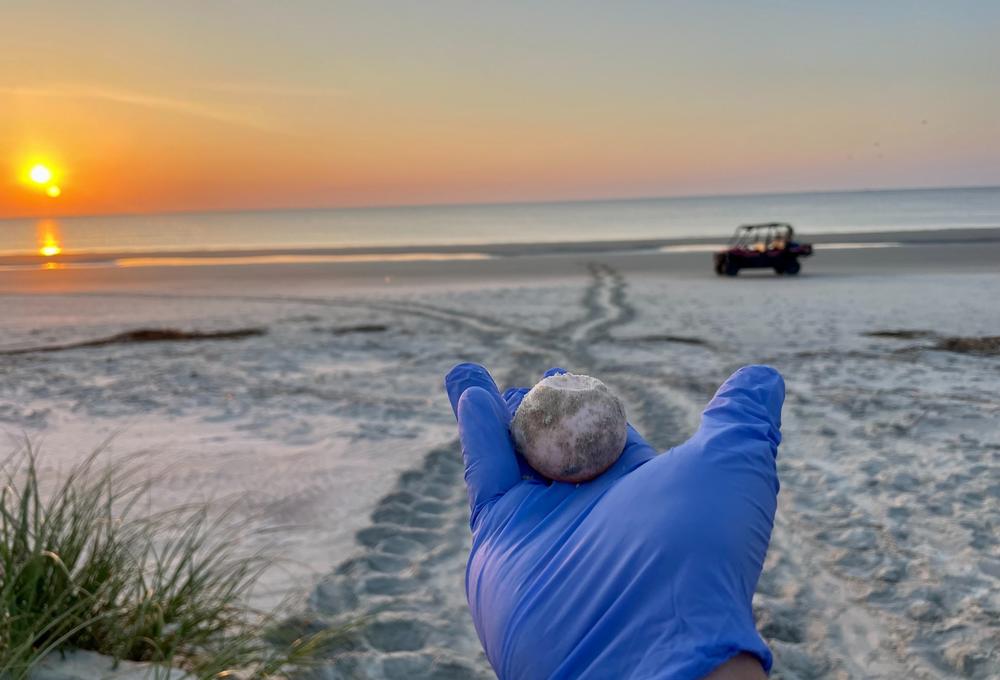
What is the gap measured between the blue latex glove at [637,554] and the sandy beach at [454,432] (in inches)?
35.3

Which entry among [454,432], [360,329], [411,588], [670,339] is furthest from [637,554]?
[360,329]

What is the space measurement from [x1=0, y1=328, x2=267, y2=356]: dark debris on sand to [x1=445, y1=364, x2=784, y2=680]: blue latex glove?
927 centimetres

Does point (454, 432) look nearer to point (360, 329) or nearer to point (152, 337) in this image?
point (360, 329)

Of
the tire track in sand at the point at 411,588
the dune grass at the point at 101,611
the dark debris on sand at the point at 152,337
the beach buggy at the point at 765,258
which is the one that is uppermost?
the beach buggy at the point at 765,258

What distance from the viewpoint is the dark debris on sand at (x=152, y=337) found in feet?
34.3

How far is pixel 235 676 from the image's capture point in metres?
2.68

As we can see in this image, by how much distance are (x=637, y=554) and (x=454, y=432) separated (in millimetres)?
4288

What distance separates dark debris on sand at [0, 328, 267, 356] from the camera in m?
10.5

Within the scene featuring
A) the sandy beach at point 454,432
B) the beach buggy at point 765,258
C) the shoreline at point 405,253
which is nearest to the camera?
the sandy beach at point 454,432

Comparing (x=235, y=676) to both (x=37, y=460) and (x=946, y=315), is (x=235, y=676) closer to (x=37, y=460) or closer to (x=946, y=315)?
(x=37, y=460)

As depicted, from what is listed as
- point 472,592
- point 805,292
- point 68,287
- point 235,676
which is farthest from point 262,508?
point 68,287

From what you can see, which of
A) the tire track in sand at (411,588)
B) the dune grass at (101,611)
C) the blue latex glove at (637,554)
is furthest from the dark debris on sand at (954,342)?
the dune grass at (101,611)

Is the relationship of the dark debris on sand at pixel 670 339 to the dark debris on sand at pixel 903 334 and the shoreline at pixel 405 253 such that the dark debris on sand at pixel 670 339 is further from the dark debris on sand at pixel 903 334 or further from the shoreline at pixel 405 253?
the shoreline at pixel 405 253

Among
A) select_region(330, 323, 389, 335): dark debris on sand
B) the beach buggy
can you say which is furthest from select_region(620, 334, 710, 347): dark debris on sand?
the beach buggy
